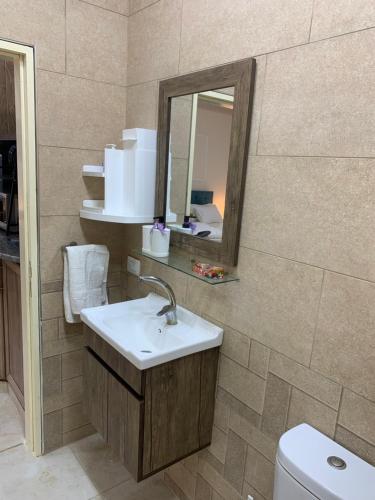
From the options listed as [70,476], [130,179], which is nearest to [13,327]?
[70,476]

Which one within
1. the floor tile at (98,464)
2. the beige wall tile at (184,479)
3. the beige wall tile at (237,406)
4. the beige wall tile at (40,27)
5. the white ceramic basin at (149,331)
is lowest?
the floor tile at (98,464)

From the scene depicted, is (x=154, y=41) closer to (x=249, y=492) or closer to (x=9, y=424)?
(x=249, y=492)

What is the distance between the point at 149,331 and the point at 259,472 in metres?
0.72

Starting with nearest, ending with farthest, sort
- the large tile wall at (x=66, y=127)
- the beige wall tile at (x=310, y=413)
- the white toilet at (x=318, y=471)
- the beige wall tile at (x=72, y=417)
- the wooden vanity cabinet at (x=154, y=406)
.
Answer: the white toilet at (x=318, y=471) < the beige wall tile at (x=310, y=413) < the wooden vanity cabinet at (x=154, y=406) < the large tile wall at (x=66, y=127) < the beige wall tile at (x=72, y=417)

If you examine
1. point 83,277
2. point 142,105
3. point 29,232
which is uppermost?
point 142,105

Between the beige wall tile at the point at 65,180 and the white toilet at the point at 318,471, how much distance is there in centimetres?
141

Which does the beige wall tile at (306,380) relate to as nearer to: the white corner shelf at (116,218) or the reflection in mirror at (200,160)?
the reflection in mirror at (200,160)

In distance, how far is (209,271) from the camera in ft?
4.81

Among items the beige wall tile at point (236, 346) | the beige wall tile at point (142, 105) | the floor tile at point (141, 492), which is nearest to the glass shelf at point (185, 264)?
the beige wall tile at point (236, 346)

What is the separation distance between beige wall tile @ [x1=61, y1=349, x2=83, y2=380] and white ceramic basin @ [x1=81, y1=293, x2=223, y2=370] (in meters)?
0.45

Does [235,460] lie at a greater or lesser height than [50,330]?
lesser

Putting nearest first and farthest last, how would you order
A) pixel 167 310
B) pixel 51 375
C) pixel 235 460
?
pixel 235 460 < pixel 167 310 < pixel 51 375

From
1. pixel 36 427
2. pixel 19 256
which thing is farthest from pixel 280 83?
pixel 36 427

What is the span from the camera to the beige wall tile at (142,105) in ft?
5.83
